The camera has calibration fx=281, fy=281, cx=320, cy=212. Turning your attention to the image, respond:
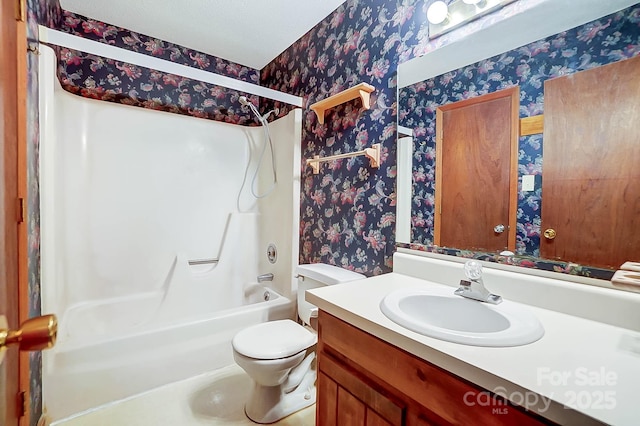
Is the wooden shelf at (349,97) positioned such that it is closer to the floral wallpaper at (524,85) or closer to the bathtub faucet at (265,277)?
the floral wallpaper at (524,85)

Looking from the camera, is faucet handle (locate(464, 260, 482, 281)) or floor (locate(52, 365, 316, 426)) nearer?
faucet handle (locate(464, 260, 482, 281))

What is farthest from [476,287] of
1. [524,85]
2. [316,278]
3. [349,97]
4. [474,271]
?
[349,97]

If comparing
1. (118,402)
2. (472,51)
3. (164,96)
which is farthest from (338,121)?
(118,402)

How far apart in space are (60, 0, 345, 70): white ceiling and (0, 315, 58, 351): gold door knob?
6.50 ft

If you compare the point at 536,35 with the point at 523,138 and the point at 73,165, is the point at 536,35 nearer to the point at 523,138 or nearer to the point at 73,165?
the point at 523,138

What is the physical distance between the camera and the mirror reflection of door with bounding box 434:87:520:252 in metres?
1.09

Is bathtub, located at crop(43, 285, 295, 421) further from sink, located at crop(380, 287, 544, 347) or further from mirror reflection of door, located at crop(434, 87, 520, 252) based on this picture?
mirror reflection of door, located at crop(434, 87, 520, 252)

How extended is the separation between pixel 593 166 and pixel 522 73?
16.6 inches

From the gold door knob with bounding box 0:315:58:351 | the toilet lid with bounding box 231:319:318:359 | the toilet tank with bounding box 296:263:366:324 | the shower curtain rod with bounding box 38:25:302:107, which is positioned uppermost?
the shower curtain rod with bounding box 38:25:302:107

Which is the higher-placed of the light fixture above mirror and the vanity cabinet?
the light fixture above mirror

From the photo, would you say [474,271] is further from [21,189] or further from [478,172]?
[21,189]

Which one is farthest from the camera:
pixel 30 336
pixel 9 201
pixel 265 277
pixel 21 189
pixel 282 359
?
A: pixel 265 277

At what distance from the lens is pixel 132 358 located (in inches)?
61.8

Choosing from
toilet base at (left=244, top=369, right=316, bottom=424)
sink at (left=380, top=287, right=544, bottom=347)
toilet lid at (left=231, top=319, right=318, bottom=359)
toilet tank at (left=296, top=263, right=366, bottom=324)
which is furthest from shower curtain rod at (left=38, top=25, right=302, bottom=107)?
toilet base at (left=244, top=369, right=316, bottom=424)
